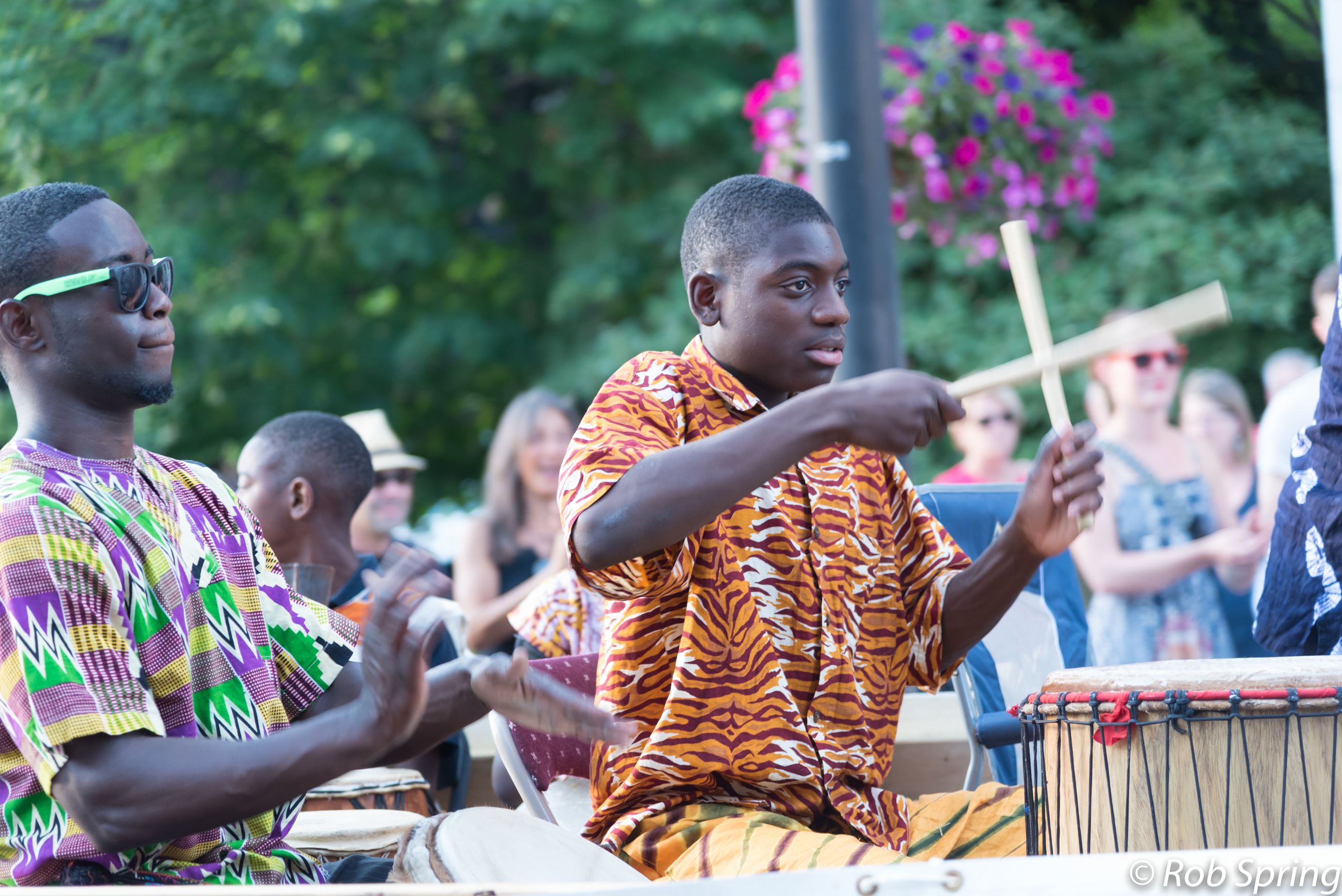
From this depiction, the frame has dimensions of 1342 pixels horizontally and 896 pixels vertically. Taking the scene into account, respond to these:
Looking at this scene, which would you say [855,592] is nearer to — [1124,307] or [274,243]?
[1124,307]

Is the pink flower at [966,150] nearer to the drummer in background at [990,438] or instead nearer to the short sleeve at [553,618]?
the drummer in background at [990,438]

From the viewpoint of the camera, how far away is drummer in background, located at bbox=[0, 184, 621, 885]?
1.97 meters

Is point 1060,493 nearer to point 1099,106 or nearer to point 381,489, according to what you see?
point 381,489

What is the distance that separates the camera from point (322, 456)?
14.1 feet

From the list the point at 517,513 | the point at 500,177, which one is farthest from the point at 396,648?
the point at 500,177

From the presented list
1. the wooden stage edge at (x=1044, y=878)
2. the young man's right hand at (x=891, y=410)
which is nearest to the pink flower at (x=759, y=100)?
the young man's right hand at (x=891, y=410)

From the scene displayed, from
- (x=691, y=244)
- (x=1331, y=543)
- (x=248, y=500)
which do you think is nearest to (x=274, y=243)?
(x=248, y=500)

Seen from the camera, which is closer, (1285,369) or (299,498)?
(299,498)

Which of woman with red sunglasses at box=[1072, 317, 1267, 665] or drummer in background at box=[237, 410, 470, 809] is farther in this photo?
woman with red sunglasses at box=[1072, 317, 1267, 665]

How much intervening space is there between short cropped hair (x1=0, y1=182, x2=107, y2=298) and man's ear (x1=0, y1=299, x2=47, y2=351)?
0.02m

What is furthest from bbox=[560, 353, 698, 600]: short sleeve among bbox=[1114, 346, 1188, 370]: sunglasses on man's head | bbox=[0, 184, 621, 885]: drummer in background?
bbox=[1114, 346, 1188, 370]: sunglasses on man's head

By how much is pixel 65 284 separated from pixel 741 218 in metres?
1.15

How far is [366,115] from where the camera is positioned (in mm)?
7945

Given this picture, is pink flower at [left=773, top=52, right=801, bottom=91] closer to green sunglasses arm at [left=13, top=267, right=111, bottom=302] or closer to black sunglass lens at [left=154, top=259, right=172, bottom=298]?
black sunglass lens at [left=154, top=259, right=172, bottom=298]
